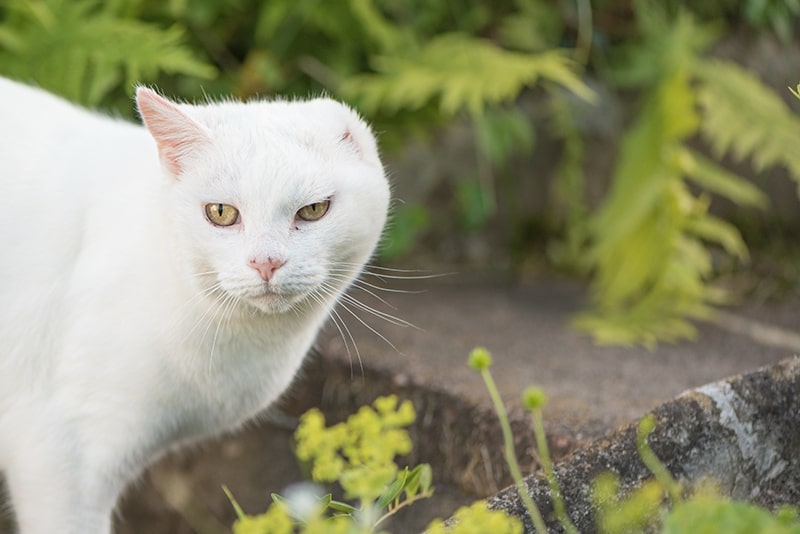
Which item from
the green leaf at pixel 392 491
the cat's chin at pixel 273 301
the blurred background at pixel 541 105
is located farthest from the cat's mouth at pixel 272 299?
the blurred background at pixel 541 105

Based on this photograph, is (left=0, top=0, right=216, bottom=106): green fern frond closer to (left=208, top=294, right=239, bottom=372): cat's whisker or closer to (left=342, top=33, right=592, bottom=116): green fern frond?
(left=342, top=33, right=592, bottom=116): green fern frond

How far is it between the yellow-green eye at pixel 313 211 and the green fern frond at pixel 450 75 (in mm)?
1104

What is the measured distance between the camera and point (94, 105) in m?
2.49

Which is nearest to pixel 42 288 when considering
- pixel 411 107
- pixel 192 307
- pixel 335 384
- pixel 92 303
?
pixel 92 303

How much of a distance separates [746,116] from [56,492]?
6.93ft

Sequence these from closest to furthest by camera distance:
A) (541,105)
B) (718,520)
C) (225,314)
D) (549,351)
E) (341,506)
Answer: (718,520) → (341,506) → (225,314) → (549,351) → (541,105)

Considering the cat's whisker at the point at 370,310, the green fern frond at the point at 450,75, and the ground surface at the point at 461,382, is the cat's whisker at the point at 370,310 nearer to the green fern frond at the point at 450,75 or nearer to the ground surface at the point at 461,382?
the ground surface at the point at 461,382

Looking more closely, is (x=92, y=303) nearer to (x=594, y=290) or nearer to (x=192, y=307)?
(x=192, y=307)

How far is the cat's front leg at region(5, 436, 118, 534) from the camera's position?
1.61 meters

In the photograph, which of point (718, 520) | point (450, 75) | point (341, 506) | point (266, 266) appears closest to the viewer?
point (718, 520)

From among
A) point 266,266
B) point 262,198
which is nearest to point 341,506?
point 266,266

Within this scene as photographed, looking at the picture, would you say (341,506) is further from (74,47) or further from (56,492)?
(74,47)

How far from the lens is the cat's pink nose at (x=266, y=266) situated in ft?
4.57

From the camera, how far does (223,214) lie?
1.46m
